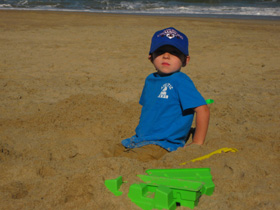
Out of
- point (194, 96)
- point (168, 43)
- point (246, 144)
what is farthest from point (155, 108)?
point (246, 144)

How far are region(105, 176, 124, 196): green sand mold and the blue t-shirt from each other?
71cm

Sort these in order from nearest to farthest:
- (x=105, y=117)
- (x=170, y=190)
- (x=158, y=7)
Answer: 1. (x=170, y=190)
2. (x=105, y=117)
3. (x=158, y=7)

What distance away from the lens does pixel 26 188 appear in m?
2.11

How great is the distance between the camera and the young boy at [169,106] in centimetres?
261

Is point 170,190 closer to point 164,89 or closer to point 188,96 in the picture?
point 188,96

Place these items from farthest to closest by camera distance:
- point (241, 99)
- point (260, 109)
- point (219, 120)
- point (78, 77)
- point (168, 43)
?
1. point (78, 77)
2. point (241, 99)
3. point (260, 109)
4. point (219, 120)
5. point (168, 43)

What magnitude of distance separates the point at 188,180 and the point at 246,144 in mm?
989

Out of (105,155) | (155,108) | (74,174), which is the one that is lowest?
(105,155)

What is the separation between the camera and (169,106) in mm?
2699

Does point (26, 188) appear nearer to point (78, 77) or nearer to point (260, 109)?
→ point (260, 109)

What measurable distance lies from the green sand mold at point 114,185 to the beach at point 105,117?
0.03 metres

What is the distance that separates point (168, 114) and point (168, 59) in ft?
1.39

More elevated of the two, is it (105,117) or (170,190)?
(170,190)

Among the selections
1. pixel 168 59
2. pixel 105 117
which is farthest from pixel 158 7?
pixel 168 59
